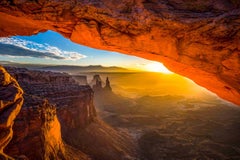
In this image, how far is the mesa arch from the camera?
11492 mm

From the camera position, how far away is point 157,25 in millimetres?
12141

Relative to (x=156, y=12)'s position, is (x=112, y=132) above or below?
below

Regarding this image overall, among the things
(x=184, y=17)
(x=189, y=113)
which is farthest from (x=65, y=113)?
(x=189, y=113)

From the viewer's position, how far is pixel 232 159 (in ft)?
156

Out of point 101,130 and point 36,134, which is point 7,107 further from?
point 101,130

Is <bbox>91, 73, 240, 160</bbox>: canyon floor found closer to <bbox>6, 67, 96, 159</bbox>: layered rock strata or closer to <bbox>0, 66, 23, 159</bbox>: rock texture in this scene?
<bbox>6, 67, 96, 159</bbox>: layered rock strata

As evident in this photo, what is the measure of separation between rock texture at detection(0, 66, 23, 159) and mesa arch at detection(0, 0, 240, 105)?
444 centimetres

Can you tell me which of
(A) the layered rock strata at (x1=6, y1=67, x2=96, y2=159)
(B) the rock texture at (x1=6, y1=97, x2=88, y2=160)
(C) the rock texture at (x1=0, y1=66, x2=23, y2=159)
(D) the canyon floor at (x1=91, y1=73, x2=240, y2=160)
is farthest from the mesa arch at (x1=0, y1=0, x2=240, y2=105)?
(D) the canyon floor at (x1=91, y1=73, x2=240, y2=160)

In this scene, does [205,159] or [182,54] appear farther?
[205,159]

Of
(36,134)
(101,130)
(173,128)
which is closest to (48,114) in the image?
(36,134)

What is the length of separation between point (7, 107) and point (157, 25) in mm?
8975

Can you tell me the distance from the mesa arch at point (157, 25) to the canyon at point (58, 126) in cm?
1069

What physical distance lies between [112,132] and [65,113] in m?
15.6

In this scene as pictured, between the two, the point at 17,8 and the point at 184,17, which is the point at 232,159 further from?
the point at 17,8
